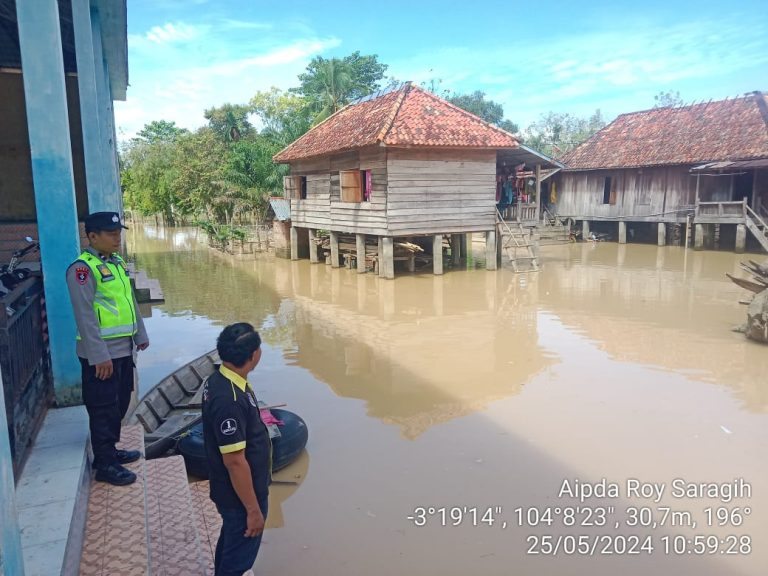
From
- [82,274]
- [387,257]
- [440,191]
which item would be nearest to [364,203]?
[387,257]

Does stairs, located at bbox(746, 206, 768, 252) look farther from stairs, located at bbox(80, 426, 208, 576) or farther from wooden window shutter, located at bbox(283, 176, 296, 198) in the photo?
stairs, located at bbox(80, 426, 208, 576)

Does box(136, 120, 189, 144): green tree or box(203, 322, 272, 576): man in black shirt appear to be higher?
box(136, 120, 189, 144): green tree

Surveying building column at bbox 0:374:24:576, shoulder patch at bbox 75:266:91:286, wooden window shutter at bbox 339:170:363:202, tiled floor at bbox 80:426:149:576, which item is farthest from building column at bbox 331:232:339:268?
building column at bbox 0:374:24:576

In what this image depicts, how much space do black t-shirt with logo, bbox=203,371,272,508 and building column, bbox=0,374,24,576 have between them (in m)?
0.94

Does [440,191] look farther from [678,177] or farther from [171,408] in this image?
[678,177]

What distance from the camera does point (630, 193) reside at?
24094 mm

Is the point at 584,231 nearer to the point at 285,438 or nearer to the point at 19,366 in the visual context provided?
the point at 285,438

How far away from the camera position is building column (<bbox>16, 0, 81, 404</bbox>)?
4270 mm

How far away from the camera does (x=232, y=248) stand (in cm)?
2288

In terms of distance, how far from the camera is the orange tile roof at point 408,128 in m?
15.2

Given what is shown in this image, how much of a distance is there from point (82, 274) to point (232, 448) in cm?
164

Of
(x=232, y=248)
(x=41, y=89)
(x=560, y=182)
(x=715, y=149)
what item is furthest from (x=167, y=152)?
(x=41, y=89)

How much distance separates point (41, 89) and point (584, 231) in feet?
81.5

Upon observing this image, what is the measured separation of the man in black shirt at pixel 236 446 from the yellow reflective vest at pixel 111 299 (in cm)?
127
